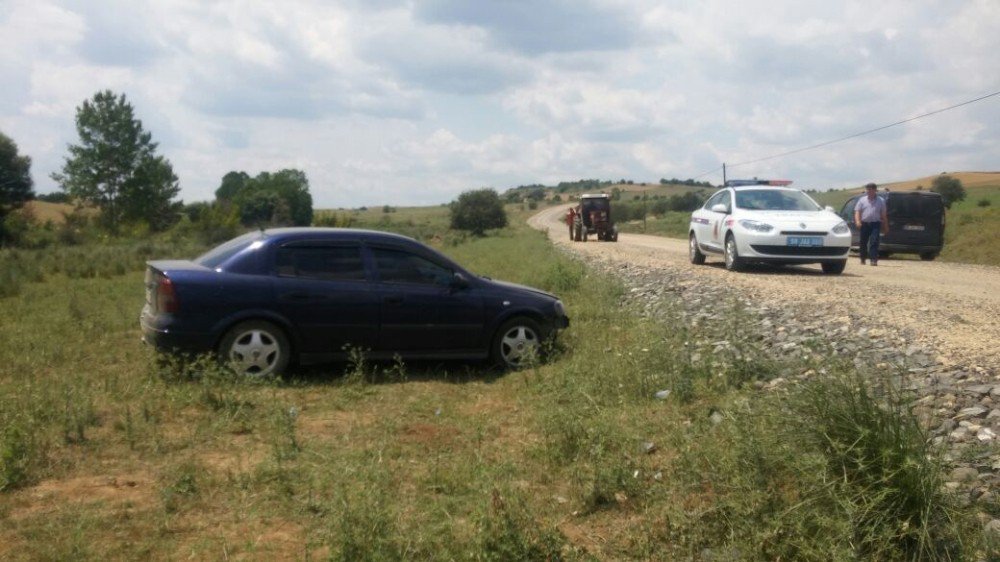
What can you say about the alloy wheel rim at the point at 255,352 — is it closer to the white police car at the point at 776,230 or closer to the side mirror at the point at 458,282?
the side mirror at the point at 458,282

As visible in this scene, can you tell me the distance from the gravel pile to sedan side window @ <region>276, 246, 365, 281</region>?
367 cm

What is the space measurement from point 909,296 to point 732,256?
199 inches

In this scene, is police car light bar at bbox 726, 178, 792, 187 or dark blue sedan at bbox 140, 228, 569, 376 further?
police car light bar at bbox 726, 178, 792, 187

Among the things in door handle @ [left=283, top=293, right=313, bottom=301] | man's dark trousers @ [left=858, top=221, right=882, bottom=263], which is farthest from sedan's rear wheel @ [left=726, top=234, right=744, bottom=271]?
door handle @ [left=283, top=293, right=313, bottom=301]

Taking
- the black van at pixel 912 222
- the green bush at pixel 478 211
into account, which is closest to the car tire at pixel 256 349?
the black van at pixel 912 222

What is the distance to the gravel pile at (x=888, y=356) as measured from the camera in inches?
182

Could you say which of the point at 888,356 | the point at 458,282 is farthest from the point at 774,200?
the point at 888,356

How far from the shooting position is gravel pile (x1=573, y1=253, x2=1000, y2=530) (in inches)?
182

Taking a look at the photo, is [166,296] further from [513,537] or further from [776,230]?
[776,230]

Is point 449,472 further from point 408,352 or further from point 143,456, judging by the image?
point 408,352

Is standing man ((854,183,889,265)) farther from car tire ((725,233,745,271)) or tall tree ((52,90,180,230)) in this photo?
tall tree ((52,90,180,230))

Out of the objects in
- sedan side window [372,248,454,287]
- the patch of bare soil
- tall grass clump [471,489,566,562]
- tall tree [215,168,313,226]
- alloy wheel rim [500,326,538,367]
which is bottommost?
tall grass clump [471,489,566,562]

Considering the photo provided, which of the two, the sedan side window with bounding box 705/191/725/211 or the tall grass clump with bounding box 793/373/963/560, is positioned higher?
the sedan side window with bounding box 705/191/725/211

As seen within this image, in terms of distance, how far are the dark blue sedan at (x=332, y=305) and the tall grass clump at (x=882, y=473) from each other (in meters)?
3.88
